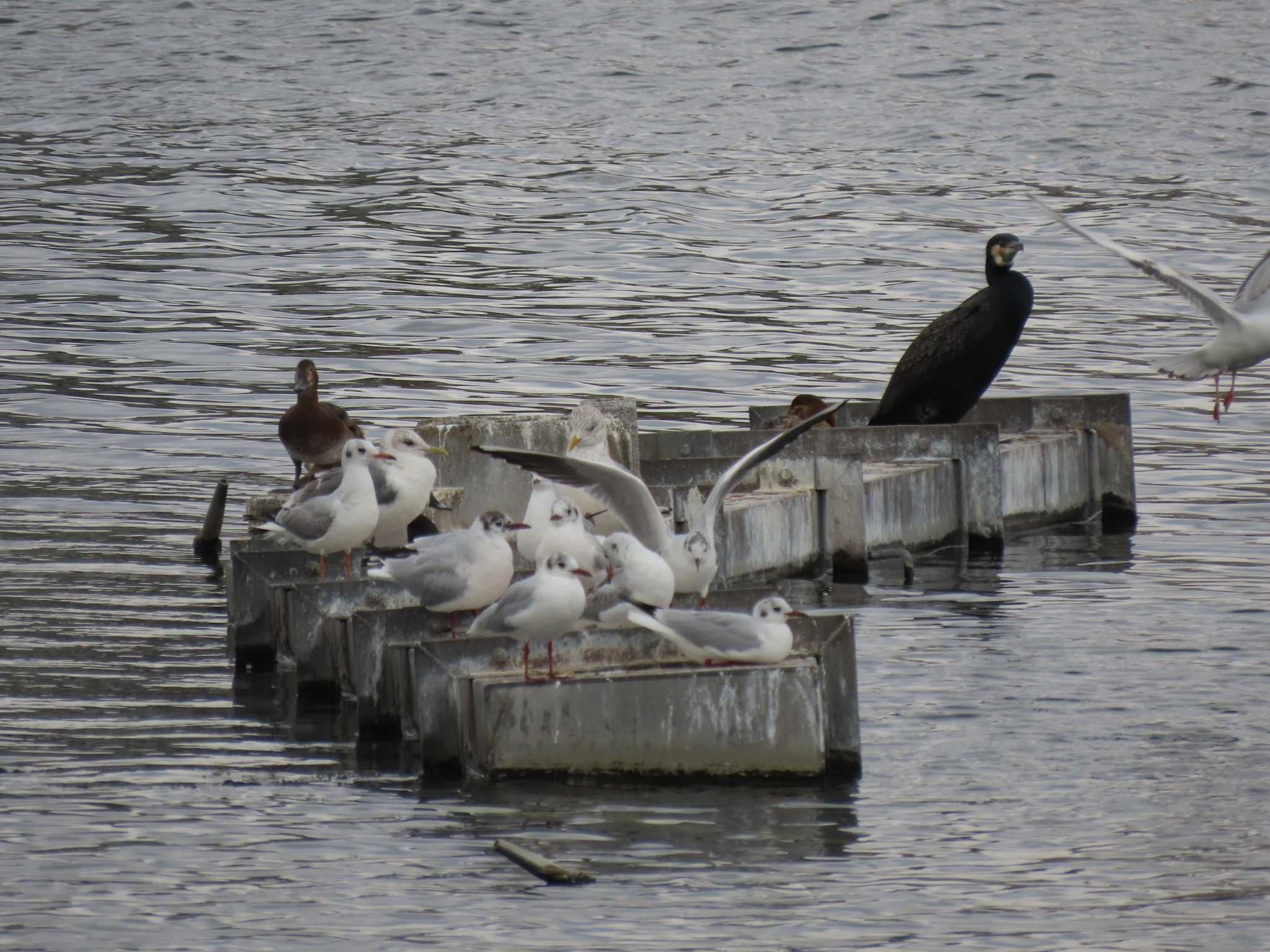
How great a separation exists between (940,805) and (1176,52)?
1528 inches

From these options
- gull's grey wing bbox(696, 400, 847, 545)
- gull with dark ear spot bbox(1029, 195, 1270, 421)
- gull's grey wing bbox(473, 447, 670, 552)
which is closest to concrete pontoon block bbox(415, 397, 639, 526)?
gull's grey wing bbox(473, 447, 670, 552)

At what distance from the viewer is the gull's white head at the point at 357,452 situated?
462 inches

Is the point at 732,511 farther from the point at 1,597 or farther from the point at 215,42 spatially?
the point at 215,42

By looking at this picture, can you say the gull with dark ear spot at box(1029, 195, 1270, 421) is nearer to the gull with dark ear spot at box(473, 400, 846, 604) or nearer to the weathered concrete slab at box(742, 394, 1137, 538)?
the gull with dark ear spot at box(473, 400, 846, 604)

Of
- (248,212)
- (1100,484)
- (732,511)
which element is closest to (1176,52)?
(248,212)

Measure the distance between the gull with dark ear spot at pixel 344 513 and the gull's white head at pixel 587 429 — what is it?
5.12ft

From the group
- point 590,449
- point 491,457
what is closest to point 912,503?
point 491,457

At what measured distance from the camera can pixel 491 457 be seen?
13.7 meters

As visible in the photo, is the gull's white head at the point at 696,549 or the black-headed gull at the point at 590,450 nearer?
the gull's white head at the point at 696,549

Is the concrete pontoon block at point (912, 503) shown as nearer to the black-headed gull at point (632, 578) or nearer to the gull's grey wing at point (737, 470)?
the gull's grey wing at point (737, 470)

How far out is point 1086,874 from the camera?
878cm

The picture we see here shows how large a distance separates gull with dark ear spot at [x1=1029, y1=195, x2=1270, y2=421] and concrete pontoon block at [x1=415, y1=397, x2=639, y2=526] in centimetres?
291

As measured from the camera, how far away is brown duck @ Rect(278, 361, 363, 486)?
14.5 metres

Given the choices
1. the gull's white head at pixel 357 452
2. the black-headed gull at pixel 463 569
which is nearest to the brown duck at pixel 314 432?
the gull's white head at pixel 357 452
